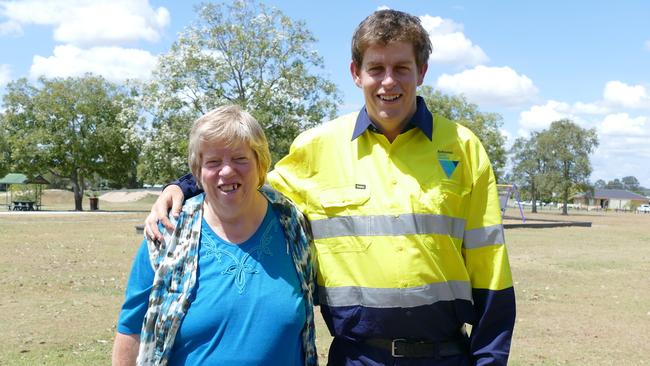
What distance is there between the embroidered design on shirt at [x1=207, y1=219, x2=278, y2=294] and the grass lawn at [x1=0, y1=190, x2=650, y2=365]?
397 cm

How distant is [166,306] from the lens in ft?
8.10

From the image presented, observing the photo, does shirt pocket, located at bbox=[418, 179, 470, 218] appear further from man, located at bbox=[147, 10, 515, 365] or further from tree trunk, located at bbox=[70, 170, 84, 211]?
tree trunk, located at bbox=[70, 170, 84, 211]

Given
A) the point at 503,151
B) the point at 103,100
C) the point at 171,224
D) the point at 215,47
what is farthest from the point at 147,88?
the point at 171,224

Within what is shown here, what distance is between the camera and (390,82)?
2.63 m

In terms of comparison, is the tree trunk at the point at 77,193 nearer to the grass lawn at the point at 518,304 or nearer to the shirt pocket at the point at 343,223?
the grass lawn at the point at 518,304

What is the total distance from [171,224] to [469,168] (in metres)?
1.28

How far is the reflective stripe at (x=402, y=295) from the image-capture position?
257 cm

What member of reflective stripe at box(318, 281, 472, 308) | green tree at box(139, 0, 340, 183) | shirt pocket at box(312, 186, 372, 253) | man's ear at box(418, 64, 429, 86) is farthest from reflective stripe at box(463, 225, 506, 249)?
green tree at box(139, 0, 340, 183)

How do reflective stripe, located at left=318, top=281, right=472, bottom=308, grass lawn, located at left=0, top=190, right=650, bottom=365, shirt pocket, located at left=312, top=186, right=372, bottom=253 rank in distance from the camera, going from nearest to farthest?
reflective stripe, located at left=318, top=281, right=472, bottom=308
shirt pocket, located at left=312, top=186, right=372, bottom=253
grass lawn, located at left=0, top=190, right=650, bottom=365

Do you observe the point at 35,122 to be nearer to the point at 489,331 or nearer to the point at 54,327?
the point at 54,327

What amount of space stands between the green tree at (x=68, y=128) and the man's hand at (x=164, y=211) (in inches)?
1639

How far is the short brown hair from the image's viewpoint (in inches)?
103

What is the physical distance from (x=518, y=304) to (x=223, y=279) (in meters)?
7.66


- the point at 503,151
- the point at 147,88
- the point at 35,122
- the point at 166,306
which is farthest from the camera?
the point at 503,151
